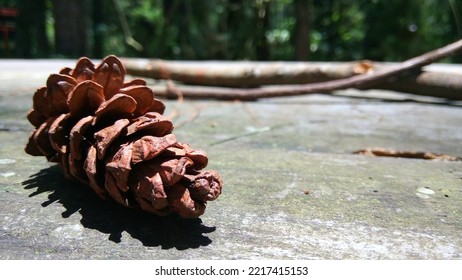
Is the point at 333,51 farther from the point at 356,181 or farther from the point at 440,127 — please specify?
the point at 356,181

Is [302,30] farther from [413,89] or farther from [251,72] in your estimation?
[413,89]

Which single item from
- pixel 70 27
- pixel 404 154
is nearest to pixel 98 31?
pixel 70 27

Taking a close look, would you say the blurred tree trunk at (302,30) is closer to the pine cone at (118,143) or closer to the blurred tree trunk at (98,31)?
the blurred tree trunk at (98,31)

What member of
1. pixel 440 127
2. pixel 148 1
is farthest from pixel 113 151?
pixel 148 1

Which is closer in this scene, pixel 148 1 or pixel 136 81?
pixel 136 81

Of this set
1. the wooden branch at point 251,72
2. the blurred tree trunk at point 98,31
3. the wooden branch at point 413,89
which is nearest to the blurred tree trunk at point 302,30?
the wooden branch at point 251,72

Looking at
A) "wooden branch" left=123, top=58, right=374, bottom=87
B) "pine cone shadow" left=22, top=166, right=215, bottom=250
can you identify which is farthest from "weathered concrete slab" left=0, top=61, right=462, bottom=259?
"wooden branch" left=123, top=58, right=374, bottom=87
